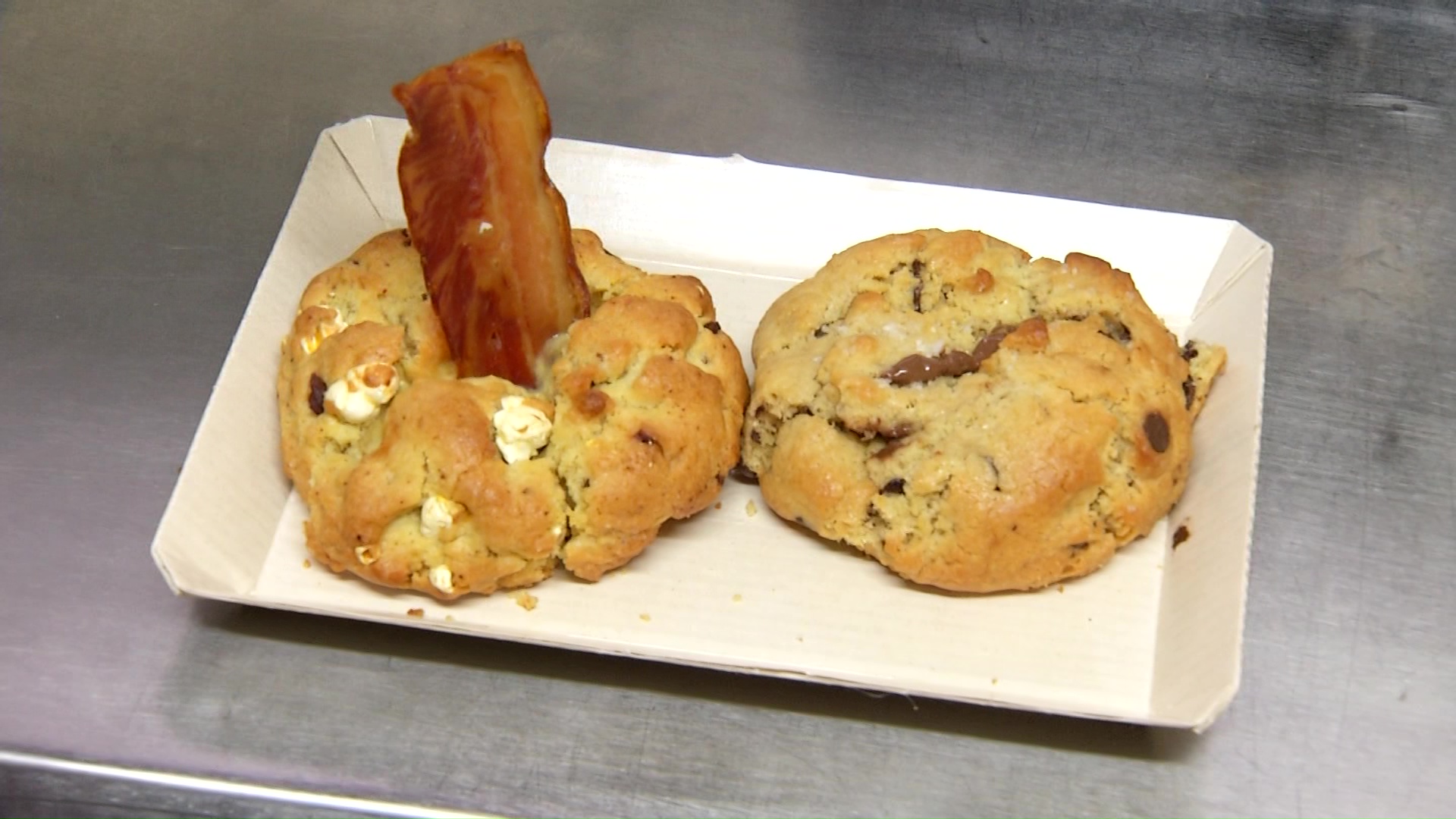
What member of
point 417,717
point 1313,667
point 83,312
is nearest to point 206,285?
point 83,312

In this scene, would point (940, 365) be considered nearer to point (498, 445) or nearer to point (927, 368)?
point (927, 368)

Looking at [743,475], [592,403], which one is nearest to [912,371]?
[743,475]

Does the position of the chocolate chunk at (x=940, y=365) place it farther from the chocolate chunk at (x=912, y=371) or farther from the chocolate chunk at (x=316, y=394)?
the chocolate chunk at (x=316, y=394)

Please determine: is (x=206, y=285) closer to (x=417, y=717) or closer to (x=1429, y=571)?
(x=417, y=717)

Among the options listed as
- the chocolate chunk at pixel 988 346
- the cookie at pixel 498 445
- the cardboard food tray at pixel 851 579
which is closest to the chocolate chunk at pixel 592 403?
the cookie at pixel 498 445

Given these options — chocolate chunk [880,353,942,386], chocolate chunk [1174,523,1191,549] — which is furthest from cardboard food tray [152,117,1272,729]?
chocolate chunk [880,353,942,386]

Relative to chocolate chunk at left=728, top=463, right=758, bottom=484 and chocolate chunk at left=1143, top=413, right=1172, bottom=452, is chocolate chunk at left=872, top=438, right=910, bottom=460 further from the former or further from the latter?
chocolate chunk at left=1143, top=413, right=1172, bottom=452
